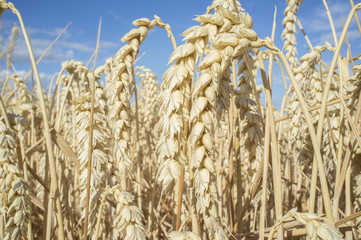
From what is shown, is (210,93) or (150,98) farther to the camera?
(150,98)

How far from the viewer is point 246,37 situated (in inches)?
24.3

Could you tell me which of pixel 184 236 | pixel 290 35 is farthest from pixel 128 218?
pixel 290 35

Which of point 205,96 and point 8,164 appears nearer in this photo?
point 205,96

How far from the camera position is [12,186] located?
900 mm

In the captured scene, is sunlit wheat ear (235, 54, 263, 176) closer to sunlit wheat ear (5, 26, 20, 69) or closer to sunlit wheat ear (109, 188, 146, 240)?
sunlit wheat ear (109, 188, 146, 240)

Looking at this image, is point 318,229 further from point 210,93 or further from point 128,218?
point 128,218

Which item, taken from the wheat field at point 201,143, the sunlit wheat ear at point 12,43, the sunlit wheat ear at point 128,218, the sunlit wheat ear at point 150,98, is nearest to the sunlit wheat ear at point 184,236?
the wheat field at point 201,143

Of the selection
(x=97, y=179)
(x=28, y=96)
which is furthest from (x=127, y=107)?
(x=28, y=96)

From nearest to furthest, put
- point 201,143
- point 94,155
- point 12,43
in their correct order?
point 201,143 < point 94,155 < point 12,43

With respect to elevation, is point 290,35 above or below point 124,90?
above

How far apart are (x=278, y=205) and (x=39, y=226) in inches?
76.3

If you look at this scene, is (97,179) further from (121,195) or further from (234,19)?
(234,19)

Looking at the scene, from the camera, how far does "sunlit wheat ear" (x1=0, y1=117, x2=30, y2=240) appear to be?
0.90 m

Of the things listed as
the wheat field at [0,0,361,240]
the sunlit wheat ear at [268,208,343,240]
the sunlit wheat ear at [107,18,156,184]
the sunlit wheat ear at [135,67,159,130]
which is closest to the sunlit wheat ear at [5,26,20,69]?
the sunlit wheat ear at [135,67,159,130]
